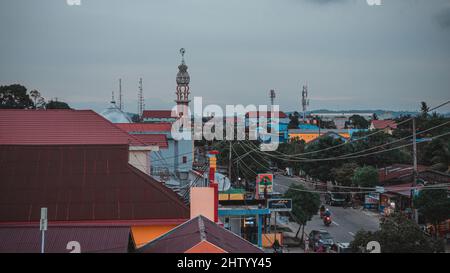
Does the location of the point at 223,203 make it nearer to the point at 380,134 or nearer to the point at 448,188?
the point at 448,188

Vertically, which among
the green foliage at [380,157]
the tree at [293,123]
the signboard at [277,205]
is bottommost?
the signboard at [277,205]

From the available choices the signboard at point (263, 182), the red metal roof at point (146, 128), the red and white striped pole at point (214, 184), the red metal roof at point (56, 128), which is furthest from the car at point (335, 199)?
the red and white striped pole at point (214, 184)

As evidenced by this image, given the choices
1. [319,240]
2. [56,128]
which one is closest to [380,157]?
[319,240]

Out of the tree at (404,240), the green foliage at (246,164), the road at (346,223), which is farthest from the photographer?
the green foliage at (246,164)

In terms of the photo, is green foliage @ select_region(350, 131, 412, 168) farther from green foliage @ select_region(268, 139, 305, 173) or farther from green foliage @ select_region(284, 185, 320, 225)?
green foliage @ select_region(284, 185, 320, 225)

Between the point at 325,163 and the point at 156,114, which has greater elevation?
the point at 156,114

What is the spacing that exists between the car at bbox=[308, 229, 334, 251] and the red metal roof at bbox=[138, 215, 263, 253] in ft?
29.0

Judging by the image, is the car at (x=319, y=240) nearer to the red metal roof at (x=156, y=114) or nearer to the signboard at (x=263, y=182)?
the signboard at (x=263, y=182)

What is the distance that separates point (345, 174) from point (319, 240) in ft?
30.7

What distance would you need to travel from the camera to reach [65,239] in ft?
21.5

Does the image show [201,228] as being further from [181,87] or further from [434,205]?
[181,87]

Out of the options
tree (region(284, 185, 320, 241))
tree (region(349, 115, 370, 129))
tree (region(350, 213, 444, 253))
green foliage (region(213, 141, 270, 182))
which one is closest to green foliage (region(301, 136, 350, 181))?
green foliage (region(213, 141, 270, 182))

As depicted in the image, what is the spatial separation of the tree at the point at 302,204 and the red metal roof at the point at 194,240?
1037 centimetres

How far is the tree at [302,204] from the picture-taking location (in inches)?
685
